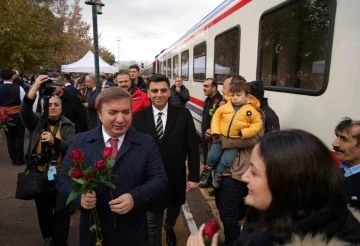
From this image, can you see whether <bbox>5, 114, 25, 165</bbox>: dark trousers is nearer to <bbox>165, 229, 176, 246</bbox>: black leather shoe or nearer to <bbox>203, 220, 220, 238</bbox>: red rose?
<bbox>165, 229, 176, 246</bbox>: black leather shoe

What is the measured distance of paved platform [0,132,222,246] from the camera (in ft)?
11.5

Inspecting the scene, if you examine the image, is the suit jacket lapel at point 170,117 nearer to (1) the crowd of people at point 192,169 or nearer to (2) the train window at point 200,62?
(1) the crowd of people at point 192,169

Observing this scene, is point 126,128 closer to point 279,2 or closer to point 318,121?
point 318,121

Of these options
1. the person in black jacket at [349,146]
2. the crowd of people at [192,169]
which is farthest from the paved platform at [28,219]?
the person in black jacket at [349,146]

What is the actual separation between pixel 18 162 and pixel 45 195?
161 inches

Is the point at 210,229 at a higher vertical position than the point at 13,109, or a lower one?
higher

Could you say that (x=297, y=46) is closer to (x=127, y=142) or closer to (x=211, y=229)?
(x=127, y=142)

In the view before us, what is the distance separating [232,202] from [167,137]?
34.1 inches

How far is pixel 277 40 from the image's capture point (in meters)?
3.52

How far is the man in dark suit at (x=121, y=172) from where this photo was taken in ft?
6.43

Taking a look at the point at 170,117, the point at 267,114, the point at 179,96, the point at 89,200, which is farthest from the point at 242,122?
the point at 179,96

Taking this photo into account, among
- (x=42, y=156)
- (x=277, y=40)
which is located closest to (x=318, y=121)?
(x=277, y=40)

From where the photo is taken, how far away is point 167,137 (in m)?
2.94

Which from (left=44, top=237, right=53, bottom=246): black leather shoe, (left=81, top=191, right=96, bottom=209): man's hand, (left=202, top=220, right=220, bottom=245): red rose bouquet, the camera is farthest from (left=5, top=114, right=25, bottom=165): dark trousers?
(left=202, top=220, right=220, bottom=245): red rose bouquet
